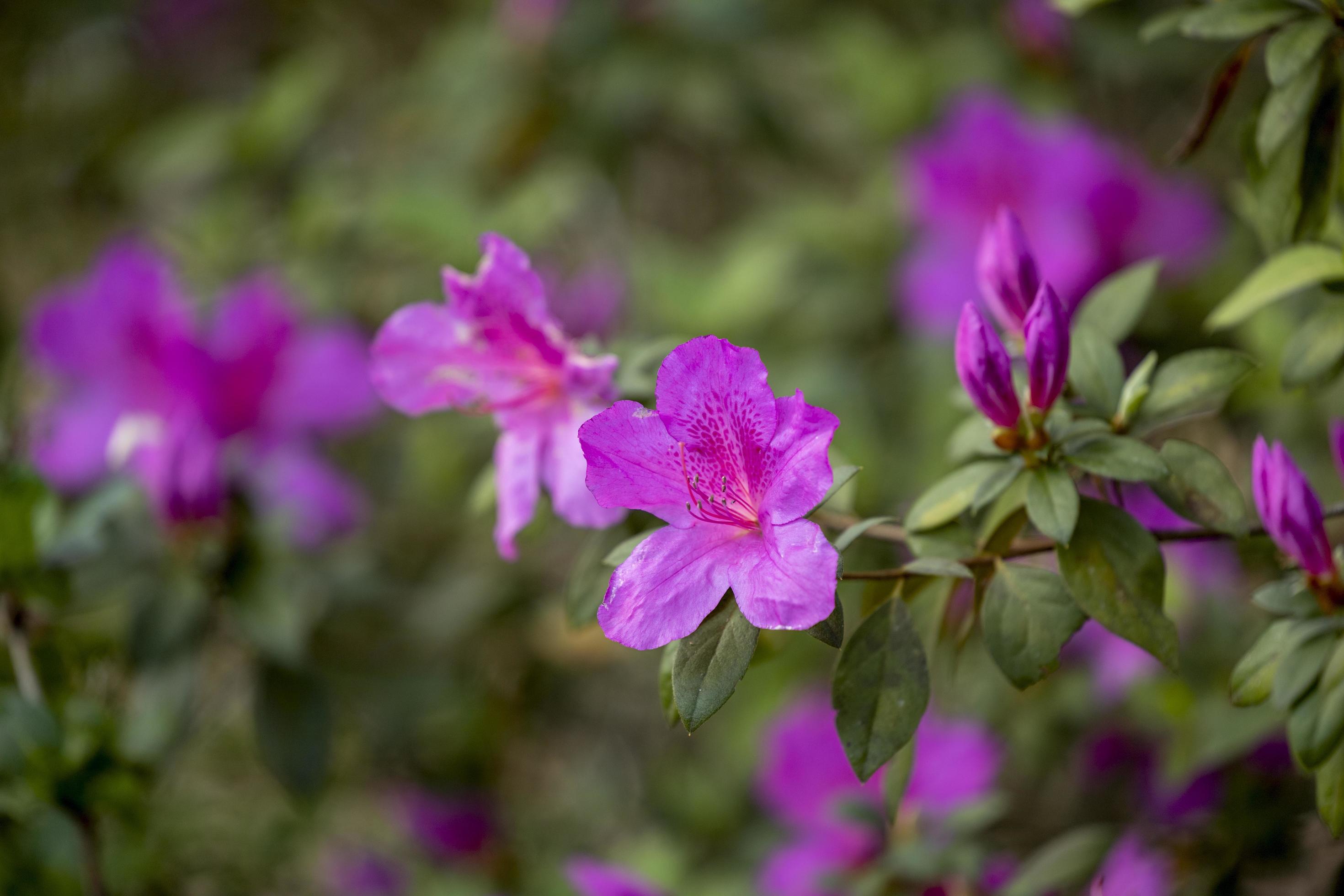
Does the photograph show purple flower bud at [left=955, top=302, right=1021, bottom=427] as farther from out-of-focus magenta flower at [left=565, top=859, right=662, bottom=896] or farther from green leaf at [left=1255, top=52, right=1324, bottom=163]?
out-of-focus magenta flower at [left=565, top=859, right=662, bottom=896]

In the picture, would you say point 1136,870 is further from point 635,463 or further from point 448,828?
point 448,828

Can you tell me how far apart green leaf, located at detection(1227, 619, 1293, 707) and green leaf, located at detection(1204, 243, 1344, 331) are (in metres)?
0.24

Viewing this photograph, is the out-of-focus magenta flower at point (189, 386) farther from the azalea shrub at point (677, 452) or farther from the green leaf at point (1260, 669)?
the green leaf at point (1260, 669)

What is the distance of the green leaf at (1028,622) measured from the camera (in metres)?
0.65

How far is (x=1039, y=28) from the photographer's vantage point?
1817mm

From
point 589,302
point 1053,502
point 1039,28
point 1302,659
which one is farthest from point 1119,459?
point 1039,28

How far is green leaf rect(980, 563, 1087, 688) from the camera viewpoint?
2.13 feet

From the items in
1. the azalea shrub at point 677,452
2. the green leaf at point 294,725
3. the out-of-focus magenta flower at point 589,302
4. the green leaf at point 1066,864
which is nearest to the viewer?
the azalea shrub at point 677,452

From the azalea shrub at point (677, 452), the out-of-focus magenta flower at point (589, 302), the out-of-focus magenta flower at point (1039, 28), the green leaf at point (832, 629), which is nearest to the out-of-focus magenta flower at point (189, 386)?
the azalea shrub at point (677, 452)

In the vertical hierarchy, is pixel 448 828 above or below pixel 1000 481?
below

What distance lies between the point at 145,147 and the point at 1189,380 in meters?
2.02

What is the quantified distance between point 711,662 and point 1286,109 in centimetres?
54

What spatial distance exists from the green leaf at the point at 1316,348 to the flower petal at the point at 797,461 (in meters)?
0.37

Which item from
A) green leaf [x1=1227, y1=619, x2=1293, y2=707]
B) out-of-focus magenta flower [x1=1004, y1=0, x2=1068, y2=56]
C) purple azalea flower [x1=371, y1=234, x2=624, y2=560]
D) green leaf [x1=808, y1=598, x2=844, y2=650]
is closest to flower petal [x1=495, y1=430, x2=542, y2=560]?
purple azalea flower [x1=371, y1=234, x2=624, y2=560]
